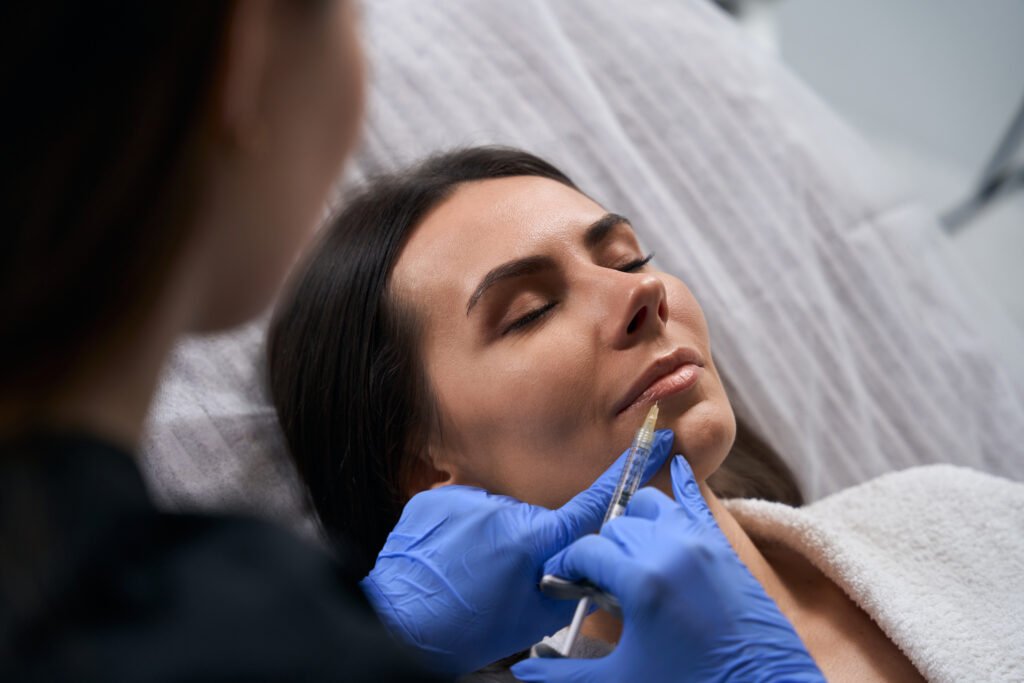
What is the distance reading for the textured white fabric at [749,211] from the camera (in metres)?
1.56

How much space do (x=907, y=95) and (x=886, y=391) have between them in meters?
1.42

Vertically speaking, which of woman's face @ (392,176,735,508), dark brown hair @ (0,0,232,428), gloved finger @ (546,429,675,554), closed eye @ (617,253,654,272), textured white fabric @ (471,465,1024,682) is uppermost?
dark brown hair @ (0,0,232,428)

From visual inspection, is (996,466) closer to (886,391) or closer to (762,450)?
(886,391)

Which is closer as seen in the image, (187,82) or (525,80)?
(187,82)

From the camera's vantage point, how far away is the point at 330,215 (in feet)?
4.47

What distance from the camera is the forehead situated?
1005 millimetres

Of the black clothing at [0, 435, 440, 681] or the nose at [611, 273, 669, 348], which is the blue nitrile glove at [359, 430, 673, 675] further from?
the black clothing at [0, 435, 440, 681]

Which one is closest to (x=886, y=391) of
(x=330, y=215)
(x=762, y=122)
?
(x=762, y=122)

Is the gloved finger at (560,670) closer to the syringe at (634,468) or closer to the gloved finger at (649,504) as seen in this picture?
the syringe at (634,468)

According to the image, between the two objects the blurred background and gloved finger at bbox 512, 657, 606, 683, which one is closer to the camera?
gloved finger at bbox 512, 657, 606, 683

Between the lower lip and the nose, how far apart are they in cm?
6

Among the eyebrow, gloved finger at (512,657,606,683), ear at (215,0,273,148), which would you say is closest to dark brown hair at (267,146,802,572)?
the eyebrow

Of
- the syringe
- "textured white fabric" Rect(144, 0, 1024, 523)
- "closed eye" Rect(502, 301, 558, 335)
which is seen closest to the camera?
the syringe

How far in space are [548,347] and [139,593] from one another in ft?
1.81
